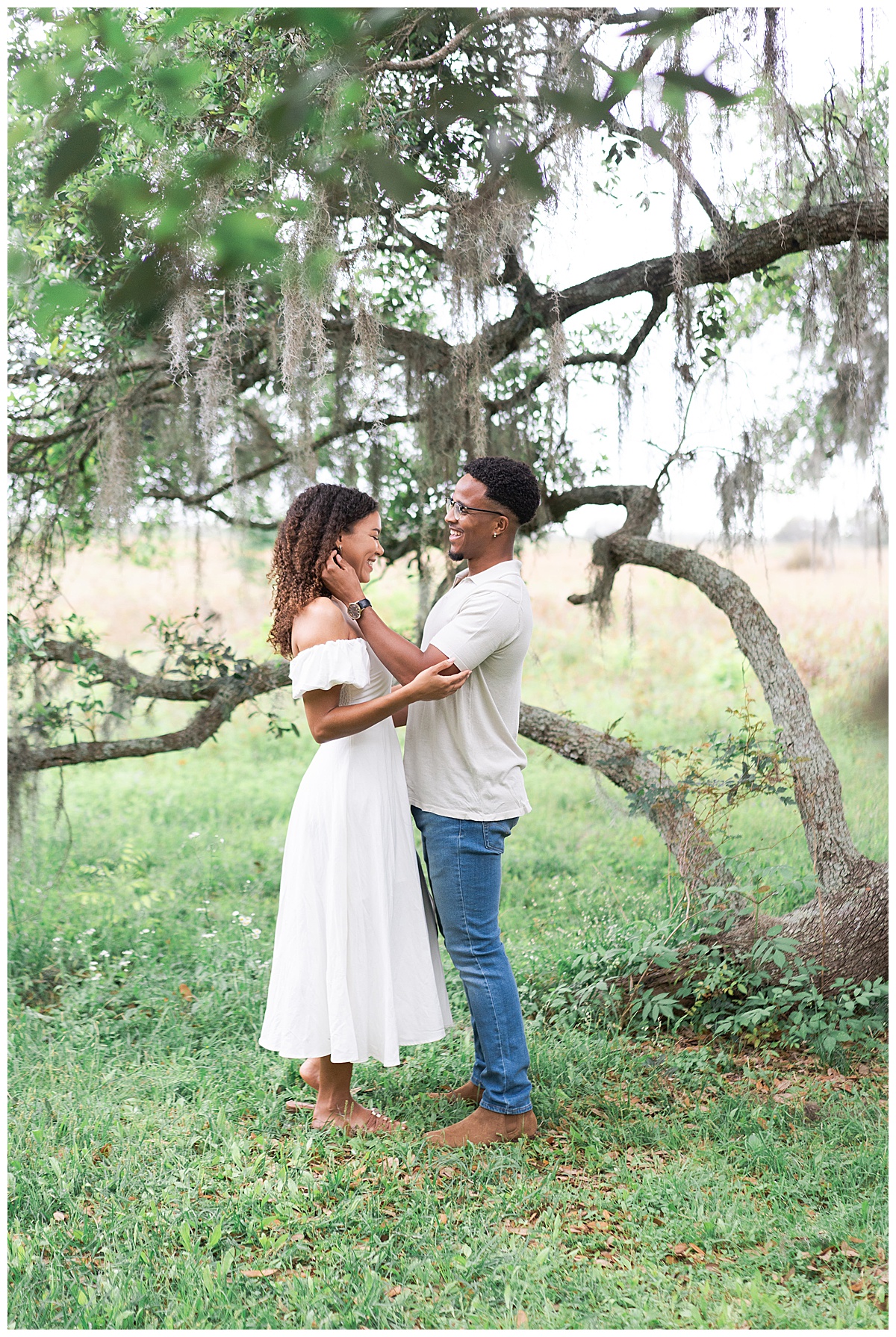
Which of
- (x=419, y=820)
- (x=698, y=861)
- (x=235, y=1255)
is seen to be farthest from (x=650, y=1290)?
(x=698, y=861)

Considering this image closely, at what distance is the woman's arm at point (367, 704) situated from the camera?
2.44 metres

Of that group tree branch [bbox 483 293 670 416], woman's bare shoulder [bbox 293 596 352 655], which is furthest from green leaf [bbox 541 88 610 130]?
woman's bare shoulder [bbox 293 596 352 655]

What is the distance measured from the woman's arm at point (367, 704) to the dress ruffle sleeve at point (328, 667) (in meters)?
0.04

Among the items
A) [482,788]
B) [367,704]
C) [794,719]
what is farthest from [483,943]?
[794,719]

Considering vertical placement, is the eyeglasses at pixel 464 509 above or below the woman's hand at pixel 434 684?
above

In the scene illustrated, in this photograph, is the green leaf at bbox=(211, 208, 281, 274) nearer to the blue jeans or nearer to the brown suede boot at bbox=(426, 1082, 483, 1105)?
the blue jeans

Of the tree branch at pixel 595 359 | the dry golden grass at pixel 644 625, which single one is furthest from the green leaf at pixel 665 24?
the dry golden grass at pixel 644 625

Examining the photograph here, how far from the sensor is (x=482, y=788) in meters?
2.65

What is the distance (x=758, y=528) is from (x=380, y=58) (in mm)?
2411

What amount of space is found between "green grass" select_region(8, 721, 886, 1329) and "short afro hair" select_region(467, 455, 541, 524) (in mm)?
1718

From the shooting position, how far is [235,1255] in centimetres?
221

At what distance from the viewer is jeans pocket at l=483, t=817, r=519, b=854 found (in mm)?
2660

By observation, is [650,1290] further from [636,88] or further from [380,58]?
[380,58]

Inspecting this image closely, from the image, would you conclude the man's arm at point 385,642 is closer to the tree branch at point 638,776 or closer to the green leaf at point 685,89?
the tree branch at point 638,776
